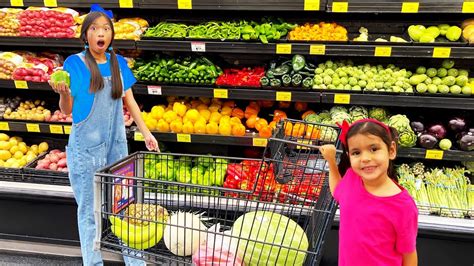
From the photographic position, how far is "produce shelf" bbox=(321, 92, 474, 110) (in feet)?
8.85

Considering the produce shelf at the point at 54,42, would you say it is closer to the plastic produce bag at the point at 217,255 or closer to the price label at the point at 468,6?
the plastic produce bag at the point at 217,255

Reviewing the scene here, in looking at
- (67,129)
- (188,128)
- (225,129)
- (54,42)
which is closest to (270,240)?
(225,129)

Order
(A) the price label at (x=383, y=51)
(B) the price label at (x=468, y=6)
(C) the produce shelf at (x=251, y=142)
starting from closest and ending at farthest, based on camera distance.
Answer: (B) the price label at (x=468, y=6) < (A) the price label at (x=383, y=51) < (C) the produce shelf at (x=251, y=142)

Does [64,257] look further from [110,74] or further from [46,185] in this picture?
[110,74]

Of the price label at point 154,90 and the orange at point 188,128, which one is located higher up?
the price label at point 154,90

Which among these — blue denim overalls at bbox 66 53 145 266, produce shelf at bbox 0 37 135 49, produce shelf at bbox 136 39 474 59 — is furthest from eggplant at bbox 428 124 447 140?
produce shelf at bbox 0 37 135 49

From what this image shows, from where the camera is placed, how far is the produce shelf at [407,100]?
270 centimetres

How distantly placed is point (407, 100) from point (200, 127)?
1572 mm

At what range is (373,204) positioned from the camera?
1366mm

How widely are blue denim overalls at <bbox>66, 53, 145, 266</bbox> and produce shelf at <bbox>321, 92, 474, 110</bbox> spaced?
151 cm

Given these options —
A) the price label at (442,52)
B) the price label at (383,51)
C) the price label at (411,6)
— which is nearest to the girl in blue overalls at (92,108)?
the price label at (383,51)

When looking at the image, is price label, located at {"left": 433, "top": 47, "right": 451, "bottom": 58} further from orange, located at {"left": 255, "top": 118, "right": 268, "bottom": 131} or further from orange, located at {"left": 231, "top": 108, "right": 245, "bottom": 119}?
orange, located at {"left": 231, "top": 108, "right": 245, "bottom": 119}

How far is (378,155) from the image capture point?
1.29 meters

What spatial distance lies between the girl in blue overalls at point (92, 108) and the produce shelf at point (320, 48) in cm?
75
